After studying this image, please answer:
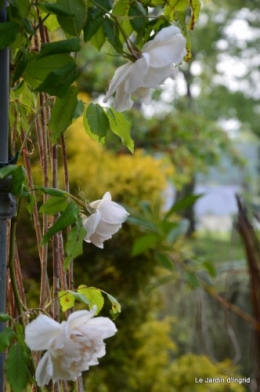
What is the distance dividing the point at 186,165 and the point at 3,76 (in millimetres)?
3715

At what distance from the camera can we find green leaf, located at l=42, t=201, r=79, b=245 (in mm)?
506

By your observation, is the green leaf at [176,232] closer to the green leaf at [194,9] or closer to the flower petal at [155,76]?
the green leaf at [194,9]

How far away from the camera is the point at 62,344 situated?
455 mm

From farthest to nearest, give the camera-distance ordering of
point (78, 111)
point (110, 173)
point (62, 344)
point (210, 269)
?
point (110, 173) → point (210, 269) → point (78, 111) → point (62, 344)

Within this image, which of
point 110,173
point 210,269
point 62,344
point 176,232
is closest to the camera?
point 62,344

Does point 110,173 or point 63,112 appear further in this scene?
point 110,173

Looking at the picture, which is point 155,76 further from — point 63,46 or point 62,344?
point 62,344

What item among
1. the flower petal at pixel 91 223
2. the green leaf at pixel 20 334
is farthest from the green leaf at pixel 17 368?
the flower petal at pixel 91 223

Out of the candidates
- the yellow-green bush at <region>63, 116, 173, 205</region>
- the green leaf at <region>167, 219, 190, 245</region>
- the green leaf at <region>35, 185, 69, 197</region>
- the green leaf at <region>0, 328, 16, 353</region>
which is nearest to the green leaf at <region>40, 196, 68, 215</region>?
the green leaf at <region>35, 185, 69, 197</region>

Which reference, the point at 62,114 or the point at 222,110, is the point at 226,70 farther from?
the point at 62,114

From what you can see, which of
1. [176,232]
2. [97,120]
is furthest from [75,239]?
[176,232]

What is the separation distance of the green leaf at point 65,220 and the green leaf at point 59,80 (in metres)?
0.10

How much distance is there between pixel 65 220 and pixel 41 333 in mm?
97

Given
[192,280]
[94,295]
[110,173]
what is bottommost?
[110,173]
